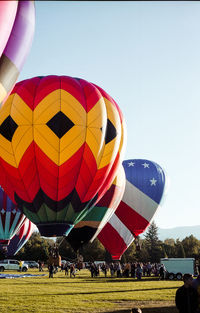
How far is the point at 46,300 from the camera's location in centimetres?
1221

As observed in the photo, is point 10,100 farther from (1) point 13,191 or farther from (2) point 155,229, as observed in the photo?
(2) point 155,229

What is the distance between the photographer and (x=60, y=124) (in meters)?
14.3

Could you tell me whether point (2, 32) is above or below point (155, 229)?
above

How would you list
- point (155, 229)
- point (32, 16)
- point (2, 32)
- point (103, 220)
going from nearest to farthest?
1. point (2, 32)
2. point (32, 16)
3. point (103, 220)
4. point (155, 229)

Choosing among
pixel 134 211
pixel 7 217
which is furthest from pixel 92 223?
pixel 7 217

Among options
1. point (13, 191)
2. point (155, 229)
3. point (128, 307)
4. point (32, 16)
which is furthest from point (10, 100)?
point (155, 229)

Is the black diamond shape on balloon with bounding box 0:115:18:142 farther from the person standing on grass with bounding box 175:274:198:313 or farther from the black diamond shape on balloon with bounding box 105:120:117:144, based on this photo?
the person standing on grass with bounding box 175:274:198:313

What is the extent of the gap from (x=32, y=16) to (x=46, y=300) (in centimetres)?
845

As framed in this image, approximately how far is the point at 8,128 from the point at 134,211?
13265 mm

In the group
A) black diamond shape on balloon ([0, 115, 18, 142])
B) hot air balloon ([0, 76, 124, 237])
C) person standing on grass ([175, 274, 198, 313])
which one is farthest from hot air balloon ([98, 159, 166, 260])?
person standing on grass ([175, 274, 198, 313])

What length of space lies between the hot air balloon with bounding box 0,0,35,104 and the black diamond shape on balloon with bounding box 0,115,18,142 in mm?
6111

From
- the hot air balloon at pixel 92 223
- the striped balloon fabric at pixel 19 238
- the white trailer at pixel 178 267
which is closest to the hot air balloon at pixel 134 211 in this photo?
the white trailer at pixel 178 267

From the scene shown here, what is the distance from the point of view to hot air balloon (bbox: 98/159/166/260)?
82.9 ft

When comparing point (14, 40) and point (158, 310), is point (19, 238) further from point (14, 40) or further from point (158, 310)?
point (14, 40)
